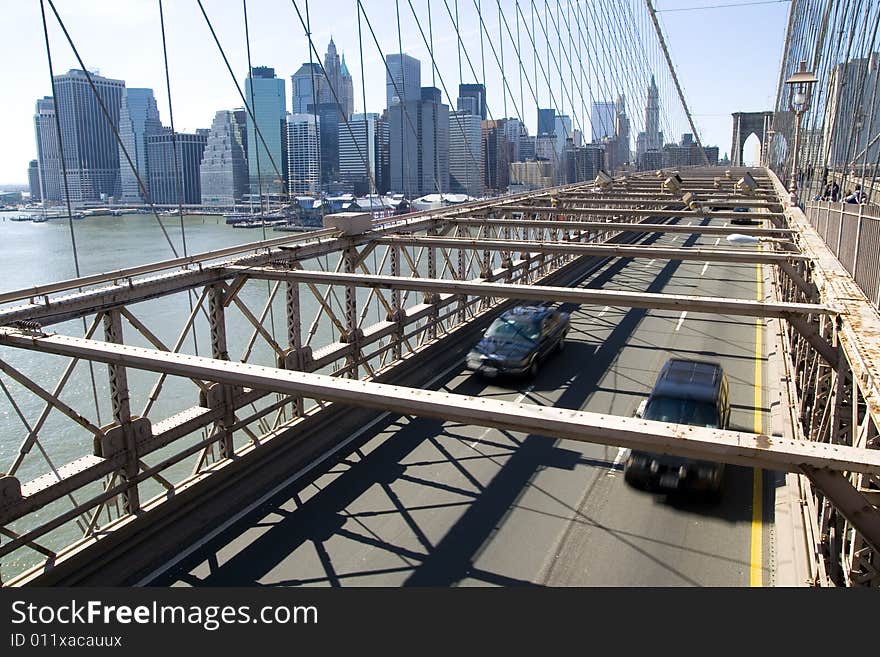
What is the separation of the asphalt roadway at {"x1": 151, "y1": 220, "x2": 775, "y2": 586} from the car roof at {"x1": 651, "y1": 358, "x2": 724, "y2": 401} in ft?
4.87

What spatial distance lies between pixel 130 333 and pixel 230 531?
28.4 m

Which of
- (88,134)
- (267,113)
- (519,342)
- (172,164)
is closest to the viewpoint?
(519,342)

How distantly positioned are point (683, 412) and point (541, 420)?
8113 mm

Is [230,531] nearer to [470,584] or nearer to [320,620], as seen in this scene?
[470,584]

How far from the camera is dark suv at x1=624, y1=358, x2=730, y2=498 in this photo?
11727 millimetres

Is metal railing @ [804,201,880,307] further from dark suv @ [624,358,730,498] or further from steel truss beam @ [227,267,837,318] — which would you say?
dark suv @ [624,358,730,498]

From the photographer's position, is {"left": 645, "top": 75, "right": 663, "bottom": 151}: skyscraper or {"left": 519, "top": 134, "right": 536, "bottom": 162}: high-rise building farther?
{"left": 645, "top": 75, "right": 663, "bottom": 151}: skyscraper

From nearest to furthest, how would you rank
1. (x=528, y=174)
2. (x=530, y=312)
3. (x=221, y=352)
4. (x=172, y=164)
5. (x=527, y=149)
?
(x=221, y=352) → (x=530, y=312) → (x=172, y=164) → (x=528, y=174) → (x=527, y=149)

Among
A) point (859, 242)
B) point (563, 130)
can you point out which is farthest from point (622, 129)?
point (859, 242)

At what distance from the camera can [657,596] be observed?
14.6ft

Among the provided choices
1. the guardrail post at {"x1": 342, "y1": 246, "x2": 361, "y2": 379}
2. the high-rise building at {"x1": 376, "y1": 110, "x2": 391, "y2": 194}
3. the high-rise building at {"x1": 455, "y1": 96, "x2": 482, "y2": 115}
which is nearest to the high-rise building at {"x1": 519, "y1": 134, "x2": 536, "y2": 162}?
the high-rise building at {"x1": 455, "y1": 96, "x2": 482, "y2": 115}

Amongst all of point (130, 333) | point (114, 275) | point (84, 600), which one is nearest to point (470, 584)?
point (84, 600)

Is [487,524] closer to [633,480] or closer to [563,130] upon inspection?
[633,480]

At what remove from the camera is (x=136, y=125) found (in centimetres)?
2177
